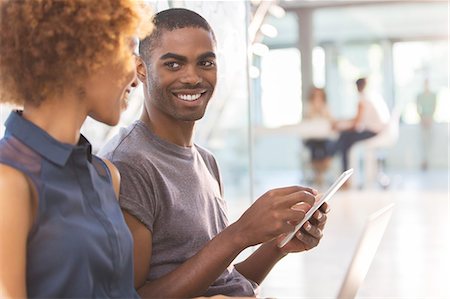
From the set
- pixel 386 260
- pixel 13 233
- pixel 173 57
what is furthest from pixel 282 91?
pixel 13 233

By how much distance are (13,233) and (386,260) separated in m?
4.27

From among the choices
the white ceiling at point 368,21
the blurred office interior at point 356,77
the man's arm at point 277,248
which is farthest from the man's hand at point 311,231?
the white ceiling at point 368,21

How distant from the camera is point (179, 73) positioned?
1730 mm

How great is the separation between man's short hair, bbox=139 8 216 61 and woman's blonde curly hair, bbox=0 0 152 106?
19.6 inches

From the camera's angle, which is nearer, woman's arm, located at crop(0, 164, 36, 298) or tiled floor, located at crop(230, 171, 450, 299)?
woman's arm, located at crop(0, 164, 36, 298)

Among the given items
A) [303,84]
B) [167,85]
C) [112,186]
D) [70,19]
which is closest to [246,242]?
[112,186]

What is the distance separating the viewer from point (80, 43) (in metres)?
A: 1.21

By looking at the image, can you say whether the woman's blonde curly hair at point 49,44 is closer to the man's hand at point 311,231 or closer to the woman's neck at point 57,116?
the woman's neck at point 57,116

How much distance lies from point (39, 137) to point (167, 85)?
561 mm

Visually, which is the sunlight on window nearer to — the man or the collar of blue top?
the man

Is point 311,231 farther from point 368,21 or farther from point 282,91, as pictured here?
point 368,21

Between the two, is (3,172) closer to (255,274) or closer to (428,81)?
(255,274)

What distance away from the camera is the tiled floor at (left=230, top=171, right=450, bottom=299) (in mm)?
4246

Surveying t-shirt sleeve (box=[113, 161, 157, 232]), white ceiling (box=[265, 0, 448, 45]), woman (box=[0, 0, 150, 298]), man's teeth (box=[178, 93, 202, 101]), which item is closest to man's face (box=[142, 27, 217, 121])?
man's teeth (box=[178, 93, 202, 101])
